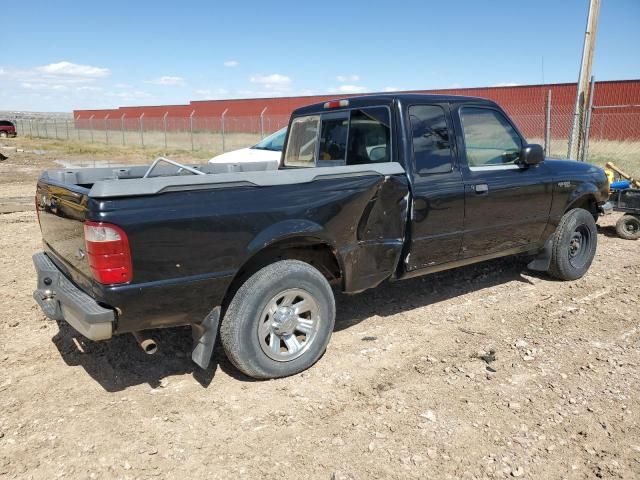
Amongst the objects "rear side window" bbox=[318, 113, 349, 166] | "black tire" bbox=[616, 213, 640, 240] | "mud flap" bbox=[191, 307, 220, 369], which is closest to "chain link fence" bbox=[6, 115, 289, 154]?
"black tire" bbox=[616, 213, 640, 240]

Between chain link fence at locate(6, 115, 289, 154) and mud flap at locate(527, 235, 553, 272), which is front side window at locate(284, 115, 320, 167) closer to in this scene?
mud flap at locate(527, 235, 553, 272)

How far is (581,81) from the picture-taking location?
1165 centimetres

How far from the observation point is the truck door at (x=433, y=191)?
4.24 metres

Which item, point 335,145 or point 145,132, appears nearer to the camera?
point 335,145

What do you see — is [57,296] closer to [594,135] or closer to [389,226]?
[389,226]

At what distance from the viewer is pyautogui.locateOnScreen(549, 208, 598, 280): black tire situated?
5.58 m

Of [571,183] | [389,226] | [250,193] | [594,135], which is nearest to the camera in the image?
[250,193]

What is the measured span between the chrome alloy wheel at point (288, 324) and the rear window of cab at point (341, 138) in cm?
141

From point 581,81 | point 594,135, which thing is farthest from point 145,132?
point 581,81

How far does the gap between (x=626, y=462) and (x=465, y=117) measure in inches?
116

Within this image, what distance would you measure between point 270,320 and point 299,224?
2.20 feet

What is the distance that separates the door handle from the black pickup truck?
0.01m

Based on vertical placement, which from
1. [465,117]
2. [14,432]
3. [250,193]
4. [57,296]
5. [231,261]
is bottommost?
[14,432]

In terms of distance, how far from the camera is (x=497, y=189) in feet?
15.6
